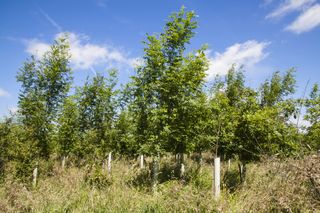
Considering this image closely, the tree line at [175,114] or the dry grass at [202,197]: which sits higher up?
the tree line at [175,114]

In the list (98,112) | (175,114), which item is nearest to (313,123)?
(175,114)

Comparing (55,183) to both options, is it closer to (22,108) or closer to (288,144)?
(22,108)

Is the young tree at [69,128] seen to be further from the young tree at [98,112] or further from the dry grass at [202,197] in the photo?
the dry grass at [202,197]

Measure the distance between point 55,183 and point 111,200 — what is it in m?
3.89

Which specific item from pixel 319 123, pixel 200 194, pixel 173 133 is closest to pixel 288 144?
pixel 319 123

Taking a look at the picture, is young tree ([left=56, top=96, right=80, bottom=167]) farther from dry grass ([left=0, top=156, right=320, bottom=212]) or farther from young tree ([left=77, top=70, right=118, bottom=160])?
dry grass ([left=0, top=156, right=320, bottom=212])

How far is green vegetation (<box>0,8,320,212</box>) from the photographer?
5.83 m

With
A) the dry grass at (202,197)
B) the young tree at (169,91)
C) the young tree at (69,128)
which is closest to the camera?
the dry grass at (202,197)

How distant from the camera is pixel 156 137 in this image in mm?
9039

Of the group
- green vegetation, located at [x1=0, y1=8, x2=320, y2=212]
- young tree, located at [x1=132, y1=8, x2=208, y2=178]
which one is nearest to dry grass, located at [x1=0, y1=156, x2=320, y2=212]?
green vegetation, located at [x1=0, y1=8, x2=320, y2=212]

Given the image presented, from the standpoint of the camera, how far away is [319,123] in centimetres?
1159

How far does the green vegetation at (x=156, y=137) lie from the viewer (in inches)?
230

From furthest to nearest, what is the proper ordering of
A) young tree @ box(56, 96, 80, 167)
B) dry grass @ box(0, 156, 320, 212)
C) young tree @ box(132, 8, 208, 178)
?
young tree @ box(56, 96, 80, 167) → young tree @ box(132, 8, 208, 178) → dry grass @ box(0, 156, 320, 212)

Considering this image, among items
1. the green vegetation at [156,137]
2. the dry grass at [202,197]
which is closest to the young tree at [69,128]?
the green vegetation at [156,137]
